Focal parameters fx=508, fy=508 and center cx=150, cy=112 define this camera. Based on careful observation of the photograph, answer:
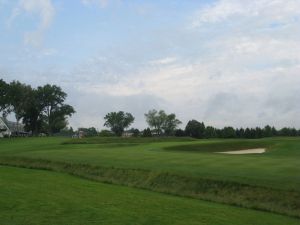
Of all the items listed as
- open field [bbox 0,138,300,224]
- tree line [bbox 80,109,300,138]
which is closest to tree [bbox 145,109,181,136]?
tree line [bbox 80,109,300,138]

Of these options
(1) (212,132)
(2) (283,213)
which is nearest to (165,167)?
(2) (283,213)

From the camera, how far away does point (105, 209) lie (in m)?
15.5

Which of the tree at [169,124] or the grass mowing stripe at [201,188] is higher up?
the tree at [169,124]

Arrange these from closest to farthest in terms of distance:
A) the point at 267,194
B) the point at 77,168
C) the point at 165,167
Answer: the point at 267,194 < the point at 165,167 < the point at 77,168

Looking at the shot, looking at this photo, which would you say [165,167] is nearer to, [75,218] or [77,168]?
[77,168]

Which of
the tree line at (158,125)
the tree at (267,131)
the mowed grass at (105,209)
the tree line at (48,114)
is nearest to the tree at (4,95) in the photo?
the tree line at (48,114)

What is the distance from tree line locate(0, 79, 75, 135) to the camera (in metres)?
126

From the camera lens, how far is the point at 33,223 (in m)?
12.4

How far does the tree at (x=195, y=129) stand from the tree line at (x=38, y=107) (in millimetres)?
33882

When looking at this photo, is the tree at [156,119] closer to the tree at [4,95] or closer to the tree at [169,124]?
the tree at [169,124]

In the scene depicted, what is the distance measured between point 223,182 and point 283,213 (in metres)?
4.45

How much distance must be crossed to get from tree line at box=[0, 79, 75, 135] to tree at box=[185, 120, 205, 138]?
33.9m

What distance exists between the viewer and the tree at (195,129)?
141 meters

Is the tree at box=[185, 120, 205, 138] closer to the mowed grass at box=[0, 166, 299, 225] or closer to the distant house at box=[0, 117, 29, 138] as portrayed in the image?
the distant house at box=[0, 117, 29, 138]
